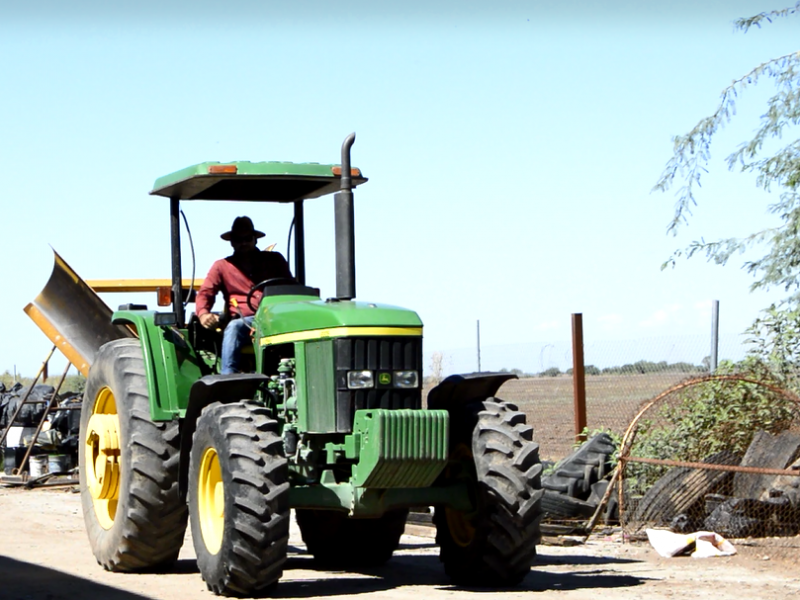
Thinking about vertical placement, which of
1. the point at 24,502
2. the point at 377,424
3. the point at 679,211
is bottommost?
the point at 24,502

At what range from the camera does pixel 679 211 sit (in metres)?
13.8

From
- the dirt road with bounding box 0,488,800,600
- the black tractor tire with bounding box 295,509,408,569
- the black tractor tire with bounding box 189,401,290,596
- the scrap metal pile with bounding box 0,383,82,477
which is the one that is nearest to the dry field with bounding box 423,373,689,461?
the scrap metal pile with bounding box 0,383,82,477

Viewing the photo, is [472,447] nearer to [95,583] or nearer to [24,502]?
[95,583]

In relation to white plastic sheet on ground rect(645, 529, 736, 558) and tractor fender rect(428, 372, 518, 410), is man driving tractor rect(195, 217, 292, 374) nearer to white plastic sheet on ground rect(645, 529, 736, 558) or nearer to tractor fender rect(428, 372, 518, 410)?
tractor fender rect(428, 372, 518, 410)

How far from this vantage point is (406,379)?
8008 millimetres

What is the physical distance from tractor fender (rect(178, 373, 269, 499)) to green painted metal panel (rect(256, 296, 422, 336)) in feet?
1.21

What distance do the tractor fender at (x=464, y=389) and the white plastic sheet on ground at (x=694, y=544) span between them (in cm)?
212

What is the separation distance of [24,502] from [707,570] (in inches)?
330

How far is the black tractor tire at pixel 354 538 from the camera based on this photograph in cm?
952

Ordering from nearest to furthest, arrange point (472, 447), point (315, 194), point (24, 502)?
point (472, 447), point (315, 194), point (24, 502)

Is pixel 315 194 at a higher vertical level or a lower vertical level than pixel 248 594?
higher

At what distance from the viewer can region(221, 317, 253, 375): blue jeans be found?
8773mm

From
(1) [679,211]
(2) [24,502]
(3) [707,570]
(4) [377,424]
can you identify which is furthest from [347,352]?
(2) [24,502]

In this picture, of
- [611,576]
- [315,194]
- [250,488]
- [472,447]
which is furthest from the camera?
[315,194]
